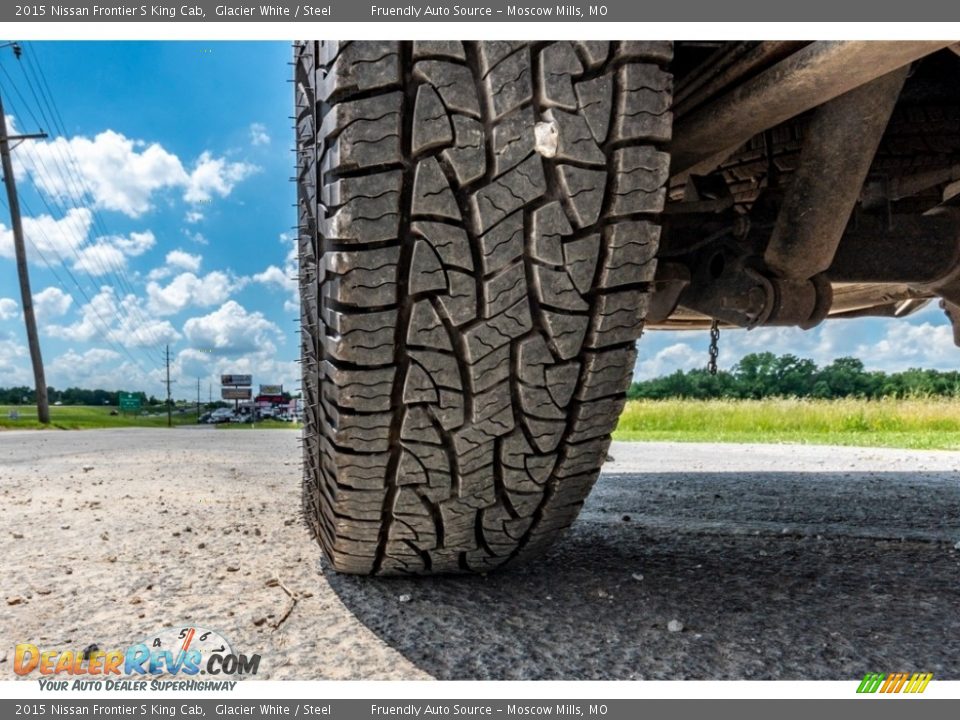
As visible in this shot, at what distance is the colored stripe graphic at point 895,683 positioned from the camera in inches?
40.6

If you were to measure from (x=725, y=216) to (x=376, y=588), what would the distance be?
1380mm

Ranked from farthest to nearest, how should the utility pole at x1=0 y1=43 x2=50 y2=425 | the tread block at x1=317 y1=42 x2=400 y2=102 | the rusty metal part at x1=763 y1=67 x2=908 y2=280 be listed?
1. the utility pole at x1=0 y1=43 x2=50 y2=425
2. the rusty metal part at x1=763 y1=67 x2=908 y2=280
3. the tread block at x1=317 y1=42 x2=400 y2=102

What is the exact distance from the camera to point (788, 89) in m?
1.12

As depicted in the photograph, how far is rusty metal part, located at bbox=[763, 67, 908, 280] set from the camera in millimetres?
1299

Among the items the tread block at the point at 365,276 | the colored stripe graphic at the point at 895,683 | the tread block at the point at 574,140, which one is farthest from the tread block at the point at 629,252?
the colored stripe graphic at the point at 895,683

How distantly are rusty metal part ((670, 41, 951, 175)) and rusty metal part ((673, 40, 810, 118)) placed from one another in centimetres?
2

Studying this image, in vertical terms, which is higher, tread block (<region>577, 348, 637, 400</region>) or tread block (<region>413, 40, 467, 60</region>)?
tread block (<region>413, 40, 467, 60</region>)

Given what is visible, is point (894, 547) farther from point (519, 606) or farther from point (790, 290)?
point (519, 606)

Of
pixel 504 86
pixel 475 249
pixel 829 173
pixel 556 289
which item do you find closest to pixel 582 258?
pixel 556 289

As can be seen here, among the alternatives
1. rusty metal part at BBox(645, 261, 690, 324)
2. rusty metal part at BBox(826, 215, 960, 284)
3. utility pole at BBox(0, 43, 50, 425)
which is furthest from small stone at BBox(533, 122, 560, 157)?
utility pole at BBox(0, 43, 50, 425)

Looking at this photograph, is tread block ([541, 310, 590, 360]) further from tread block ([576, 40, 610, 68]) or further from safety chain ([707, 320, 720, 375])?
safety chain ([707, 320, 720, 375])

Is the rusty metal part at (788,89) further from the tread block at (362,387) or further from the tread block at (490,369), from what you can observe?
the tread block at (362,387)

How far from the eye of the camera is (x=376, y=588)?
142 cm

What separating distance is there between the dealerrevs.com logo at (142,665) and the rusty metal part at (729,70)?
125cm
